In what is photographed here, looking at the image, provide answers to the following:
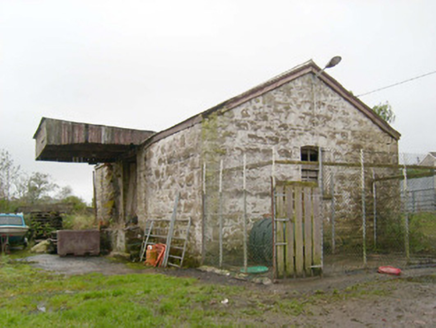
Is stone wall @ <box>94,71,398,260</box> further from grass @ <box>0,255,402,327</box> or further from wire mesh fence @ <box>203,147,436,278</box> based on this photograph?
grass @ <box>0,255,402,327</box>

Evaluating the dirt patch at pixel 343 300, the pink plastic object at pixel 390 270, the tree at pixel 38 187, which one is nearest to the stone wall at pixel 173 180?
the dirt patch at pixel 343 300

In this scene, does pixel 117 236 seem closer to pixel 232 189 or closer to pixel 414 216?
pixel 232 189

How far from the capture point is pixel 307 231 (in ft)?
25.8

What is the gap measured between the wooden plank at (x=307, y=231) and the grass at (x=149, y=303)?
1.09 meters

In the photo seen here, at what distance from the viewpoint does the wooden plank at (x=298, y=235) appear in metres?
7.70

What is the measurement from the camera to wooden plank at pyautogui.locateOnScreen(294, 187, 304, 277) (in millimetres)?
7703

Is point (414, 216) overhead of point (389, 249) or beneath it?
overhead

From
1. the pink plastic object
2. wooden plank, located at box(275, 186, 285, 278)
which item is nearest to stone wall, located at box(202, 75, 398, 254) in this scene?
wooden plank, located at box(275, 186, 285, 278)

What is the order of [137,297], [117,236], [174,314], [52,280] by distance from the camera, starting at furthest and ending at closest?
[117,236] < [52,280] < [137,297] < [174,314]

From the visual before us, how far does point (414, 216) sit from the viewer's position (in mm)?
11031

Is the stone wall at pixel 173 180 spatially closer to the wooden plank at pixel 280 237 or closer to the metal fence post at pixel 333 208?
the wooden plank at pixel 280 237

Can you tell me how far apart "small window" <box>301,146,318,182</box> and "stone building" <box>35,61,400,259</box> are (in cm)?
3

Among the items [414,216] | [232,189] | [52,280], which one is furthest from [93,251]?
[414,216]

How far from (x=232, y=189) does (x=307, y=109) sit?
357 centimetres
